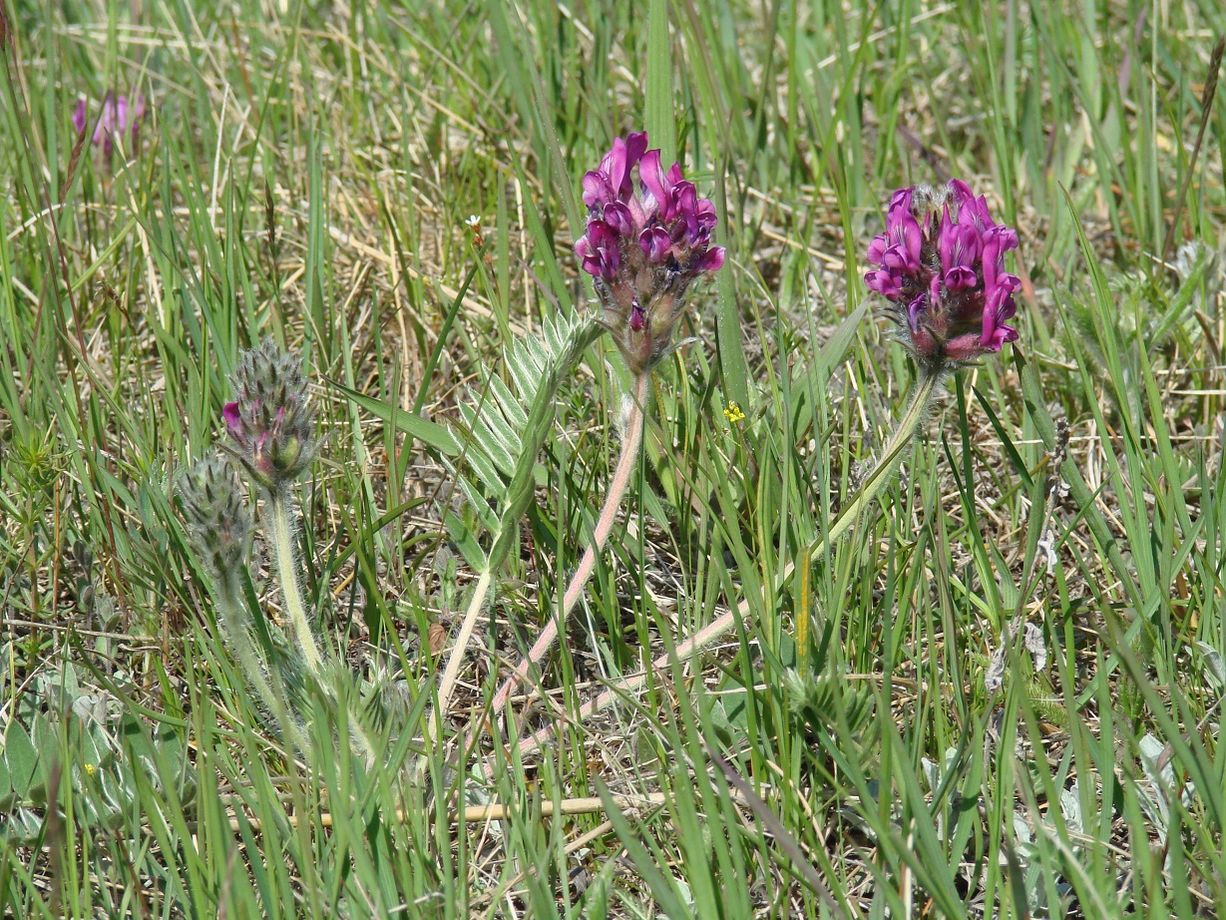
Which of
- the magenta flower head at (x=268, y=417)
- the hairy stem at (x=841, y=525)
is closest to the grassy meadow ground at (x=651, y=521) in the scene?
the hairy stem at (x=841, y=525)

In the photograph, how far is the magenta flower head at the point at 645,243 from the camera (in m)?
2.01

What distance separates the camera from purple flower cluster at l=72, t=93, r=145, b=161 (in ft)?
11.5

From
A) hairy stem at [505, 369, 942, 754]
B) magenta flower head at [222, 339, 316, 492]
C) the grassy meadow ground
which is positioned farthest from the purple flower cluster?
hairy stem at [505, 369, 942, 754]

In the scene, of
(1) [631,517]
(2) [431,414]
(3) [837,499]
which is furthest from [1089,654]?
(2) [431,414]

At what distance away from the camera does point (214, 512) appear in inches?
74.5

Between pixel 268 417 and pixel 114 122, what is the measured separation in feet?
6.66

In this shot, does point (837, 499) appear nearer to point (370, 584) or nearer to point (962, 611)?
point (962, 611)

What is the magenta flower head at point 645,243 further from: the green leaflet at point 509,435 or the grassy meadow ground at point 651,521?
the grassy meadow ground at point 651,521

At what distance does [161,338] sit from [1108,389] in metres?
2.00

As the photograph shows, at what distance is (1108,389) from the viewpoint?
2932 mm

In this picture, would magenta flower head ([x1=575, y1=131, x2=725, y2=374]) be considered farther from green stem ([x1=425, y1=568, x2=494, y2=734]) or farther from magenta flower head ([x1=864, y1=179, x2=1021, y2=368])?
green stem ([x1=425, y1=568, x2=494, y2=734])

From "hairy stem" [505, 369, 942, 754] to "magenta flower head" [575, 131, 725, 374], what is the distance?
38cm

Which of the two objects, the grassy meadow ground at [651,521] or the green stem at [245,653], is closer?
the grassy meadow ground at [651,521]

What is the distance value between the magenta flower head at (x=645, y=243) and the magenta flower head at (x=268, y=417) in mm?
475
